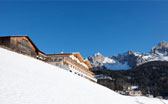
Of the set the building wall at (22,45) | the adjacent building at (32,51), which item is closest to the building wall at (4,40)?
the adjacent building at (32,51)

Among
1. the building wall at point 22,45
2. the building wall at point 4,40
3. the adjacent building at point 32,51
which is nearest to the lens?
the building wall at point 4,40

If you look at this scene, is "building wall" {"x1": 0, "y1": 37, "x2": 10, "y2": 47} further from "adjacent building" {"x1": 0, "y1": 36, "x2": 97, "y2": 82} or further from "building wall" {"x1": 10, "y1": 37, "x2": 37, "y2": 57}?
"building wall" {"x1": 10, "y1": 37, "x2": 37, "y2": 57}

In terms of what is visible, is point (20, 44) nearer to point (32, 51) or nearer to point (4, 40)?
point (4, 40)

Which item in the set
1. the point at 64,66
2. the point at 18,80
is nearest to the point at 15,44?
the point at 64,66

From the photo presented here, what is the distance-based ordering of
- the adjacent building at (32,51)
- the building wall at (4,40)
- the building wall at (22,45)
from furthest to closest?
the building wall at (22,45)
the adjacent building at (32,51)
the building wall at (4,40)

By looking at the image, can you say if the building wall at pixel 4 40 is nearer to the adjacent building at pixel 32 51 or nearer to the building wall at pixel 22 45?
the adjacent building at pixel 32 51

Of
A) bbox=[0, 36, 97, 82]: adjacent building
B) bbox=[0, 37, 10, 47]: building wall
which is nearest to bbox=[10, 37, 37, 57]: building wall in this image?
bbox=[0, 36, 97, 82]: adjacent building

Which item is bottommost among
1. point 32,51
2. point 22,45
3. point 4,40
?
point 32,51

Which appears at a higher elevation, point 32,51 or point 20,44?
point 20,44

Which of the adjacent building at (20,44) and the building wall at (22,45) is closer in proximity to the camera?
the adjacent building at (20,44)

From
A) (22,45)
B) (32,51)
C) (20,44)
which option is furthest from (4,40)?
(32,51)

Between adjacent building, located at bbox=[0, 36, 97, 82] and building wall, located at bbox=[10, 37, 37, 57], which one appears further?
building wall, located at bbox=[10, 37, 37, 57]

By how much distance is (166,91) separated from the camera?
152 meters

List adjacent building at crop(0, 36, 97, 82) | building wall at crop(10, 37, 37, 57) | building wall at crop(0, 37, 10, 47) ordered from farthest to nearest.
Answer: building wall at crop(10, 37, 37, 57), adjacent building at crop(0, 36, 97, 82), building wall at crop(0, 37, 10, 47)
